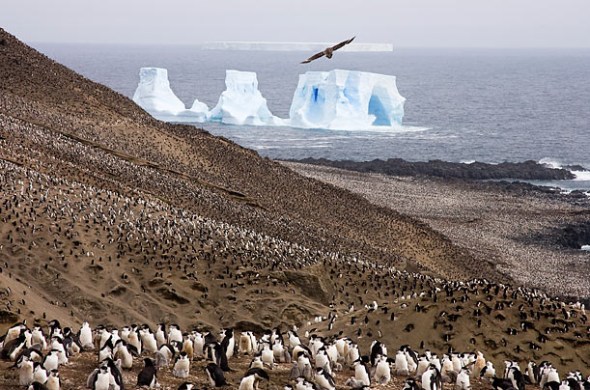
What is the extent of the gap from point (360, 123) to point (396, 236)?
55.5 metres

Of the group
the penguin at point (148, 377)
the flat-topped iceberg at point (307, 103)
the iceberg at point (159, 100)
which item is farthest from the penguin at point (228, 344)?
the iceberg at point (159, 100)

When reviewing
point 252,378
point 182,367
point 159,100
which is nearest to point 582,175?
point 159,100

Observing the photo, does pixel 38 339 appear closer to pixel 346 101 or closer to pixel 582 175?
pixel 582 175

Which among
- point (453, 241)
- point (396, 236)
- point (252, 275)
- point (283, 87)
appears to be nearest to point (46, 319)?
point (252, 275)

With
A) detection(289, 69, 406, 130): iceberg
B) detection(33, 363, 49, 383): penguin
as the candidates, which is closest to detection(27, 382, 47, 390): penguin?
detection(33, 363, 49, 383): penguin

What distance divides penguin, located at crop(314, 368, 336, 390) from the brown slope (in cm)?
1809

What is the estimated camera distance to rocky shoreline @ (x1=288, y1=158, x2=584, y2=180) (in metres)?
71.8

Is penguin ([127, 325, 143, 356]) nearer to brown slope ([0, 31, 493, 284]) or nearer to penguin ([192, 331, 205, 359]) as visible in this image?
penguin ([192, 331, 205, 359])

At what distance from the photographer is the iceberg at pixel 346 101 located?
3580 inches

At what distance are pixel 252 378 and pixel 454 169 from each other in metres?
59.9

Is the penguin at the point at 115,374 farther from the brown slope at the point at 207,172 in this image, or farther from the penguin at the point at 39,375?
the brown slope at the point at 207,172

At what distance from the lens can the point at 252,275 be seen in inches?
999

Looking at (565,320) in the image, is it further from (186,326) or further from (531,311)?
(186,326)

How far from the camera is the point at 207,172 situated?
144ft
